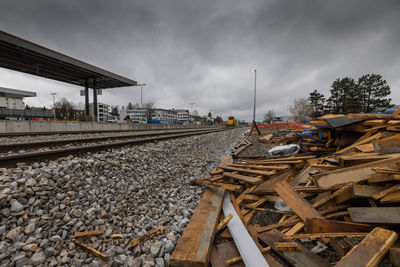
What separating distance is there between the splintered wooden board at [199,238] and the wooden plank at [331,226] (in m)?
1.20

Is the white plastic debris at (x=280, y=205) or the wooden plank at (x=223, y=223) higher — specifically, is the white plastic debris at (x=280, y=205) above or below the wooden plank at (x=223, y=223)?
above

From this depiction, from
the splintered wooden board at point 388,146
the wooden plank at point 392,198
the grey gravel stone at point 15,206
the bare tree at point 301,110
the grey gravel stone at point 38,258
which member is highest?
the bare tree at point 301,110

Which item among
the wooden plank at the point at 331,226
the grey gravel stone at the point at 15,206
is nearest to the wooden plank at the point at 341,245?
the wooden plank at the point at 331,226

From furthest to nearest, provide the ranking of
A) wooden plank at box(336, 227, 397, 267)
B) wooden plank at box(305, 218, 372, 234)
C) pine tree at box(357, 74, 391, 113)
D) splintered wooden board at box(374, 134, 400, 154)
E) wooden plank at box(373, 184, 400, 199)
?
pine tree at box(357, 74, 391, 113)
splintered wooden board at box(374, 134, 400, 154)
wooden plank at box(373, 184, 400, 199)
wooden plank at box(305, 218, 372, 234)
wooden plank at box(336, 227, 397, 267)

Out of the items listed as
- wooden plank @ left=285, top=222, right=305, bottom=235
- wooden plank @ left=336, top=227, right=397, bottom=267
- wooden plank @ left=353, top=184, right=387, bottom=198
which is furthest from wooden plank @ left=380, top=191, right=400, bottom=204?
wooden plank @ left=285, top=222, right=305, bottom=235

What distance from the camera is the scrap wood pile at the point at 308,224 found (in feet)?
5.67

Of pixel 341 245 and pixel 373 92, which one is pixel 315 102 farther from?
pixel 341 245

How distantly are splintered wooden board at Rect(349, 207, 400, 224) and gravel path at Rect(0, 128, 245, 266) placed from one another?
7.22 feet

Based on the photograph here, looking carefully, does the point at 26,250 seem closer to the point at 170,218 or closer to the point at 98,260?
the point at 98,260

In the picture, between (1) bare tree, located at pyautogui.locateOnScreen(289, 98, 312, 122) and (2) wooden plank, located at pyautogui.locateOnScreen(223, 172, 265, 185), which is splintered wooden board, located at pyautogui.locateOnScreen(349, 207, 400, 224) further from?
(1) bare tree, located at pyautogui.locateOnScreen(289, 98, 312, 122)

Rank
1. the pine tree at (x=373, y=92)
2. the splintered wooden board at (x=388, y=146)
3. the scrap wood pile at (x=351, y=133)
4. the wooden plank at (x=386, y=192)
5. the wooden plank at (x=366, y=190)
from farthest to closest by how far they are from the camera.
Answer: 1. the pine tree at (x=373, y=92)
2. the scrap wood pile at (x=351, y=133)
3. the splintered wooden board at (x=388, y=146)
4. the wooden plank at (x=366, y=190)
5. the wooden plank at (x=386, y=192)

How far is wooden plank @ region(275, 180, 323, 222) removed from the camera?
2338 mm

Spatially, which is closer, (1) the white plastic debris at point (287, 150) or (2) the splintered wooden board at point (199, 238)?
(2) the splintered wooden board at point (199, 238)

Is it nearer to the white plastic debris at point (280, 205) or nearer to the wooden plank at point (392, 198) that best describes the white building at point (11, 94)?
the white plastic debris at point (280, 205)
